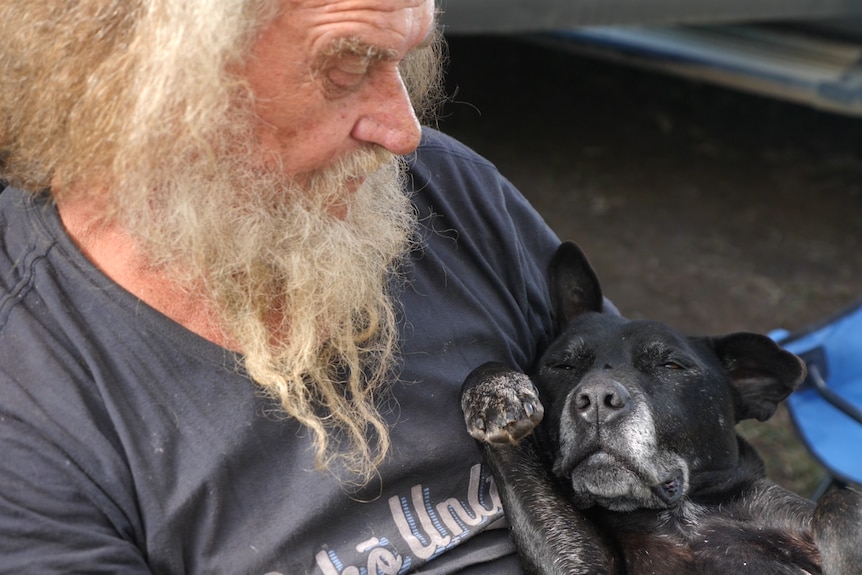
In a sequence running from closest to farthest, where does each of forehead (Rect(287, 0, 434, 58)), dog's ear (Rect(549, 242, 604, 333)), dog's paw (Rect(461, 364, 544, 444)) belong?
forehead (Rect(287, 0, 434, 58)), dog's paw (Rect(461, 364, 544, 444)), dog's ear (Rect(549, 242, 604, 333))

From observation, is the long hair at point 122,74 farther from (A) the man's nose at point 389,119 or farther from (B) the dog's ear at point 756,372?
(B) the dog's ear at point 756,372

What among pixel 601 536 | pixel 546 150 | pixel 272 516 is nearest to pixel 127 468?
pixel 272 516

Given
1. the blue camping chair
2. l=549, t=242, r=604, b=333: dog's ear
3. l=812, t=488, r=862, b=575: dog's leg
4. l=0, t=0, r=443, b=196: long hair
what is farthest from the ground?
l=0, t=0, r=443, b=196: long hair

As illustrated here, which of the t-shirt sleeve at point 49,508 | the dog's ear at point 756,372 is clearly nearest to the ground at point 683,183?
the dog's ear at point 756,372

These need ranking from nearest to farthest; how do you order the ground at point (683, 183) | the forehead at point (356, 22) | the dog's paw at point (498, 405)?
the forehead at point (356, 22)
the dog's paw at point (498, 405)
the ground at point (683, 183)

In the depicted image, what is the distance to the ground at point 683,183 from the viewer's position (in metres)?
6.27

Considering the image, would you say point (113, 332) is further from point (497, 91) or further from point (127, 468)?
point (497, 91)

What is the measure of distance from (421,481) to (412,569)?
0.67 feet

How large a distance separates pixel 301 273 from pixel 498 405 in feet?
1.90

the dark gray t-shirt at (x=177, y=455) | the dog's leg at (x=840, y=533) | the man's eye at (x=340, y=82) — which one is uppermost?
the man's eye at (x=340, y=82)

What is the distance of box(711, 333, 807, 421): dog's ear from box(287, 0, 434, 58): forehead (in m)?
1.48

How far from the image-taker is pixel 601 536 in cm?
282

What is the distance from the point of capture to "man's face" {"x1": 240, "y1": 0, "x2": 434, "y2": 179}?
2119 mm

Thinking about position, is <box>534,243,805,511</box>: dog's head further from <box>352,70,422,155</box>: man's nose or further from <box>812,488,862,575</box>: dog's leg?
<box>352,70,422,155</box>: man's nose
